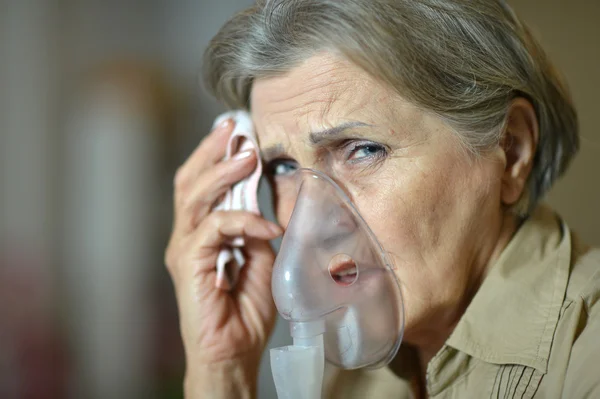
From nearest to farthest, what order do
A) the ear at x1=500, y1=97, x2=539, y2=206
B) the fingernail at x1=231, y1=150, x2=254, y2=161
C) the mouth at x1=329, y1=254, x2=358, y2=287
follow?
the mouth at x1=329, y1=254, x2=358, y2=287, the ear at x1=500, y1=97, x2=539, y2=206, the fingernail at x1=231, y1=150, x2=254, y2=161

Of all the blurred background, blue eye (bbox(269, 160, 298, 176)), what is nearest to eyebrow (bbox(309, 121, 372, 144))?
blue eye (bbox(269, 160, 298, 176))

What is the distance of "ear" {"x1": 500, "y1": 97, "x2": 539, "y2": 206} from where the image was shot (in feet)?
3.35

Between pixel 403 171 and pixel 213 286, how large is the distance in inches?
17.7

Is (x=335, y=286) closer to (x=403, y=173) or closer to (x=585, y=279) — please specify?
(x=403, y=173)

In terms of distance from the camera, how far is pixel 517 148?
1.04 meters

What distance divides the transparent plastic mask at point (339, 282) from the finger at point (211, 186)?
219mm

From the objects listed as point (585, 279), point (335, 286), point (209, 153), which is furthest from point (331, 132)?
point (585, 279)

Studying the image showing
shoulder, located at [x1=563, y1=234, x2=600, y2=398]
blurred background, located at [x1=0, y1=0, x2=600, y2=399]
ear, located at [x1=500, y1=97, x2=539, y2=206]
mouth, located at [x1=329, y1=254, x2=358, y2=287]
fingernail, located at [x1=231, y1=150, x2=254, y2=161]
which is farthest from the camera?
blurred background, located at [x1=0, y1=0, x2=600, y2=399]

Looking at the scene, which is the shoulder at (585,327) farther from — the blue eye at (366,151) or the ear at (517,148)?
the blue eye at (366,151)

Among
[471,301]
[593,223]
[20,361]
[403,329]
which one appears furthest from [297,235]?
[20,361]

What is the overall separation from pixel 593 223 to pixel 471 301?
0.90 metres

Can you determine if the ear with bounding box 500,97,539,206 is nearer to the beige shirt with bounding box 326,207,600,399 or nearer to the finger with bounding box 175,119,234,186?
the beige shirt with bounding box 326,207,600,399

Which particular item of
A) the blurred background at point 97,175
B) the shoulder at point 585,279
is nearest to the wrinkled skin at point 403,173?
the shoulder at point 585,279

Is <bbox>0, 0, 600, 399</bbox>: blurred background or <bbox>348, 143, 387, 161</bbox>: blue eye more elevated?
<bbox>348, 143, 387, 161</bbox>: blue eye
